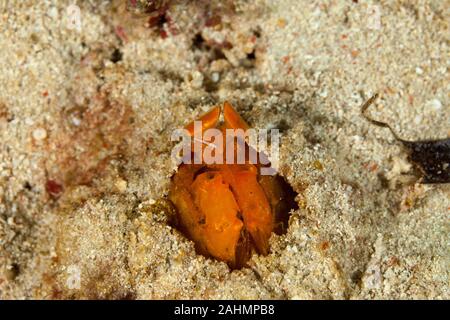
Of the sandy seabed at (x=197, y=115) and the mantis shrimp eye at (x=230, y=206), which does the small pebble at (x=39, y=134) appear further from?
the mantis shrimp eye at (x=230, y=206)

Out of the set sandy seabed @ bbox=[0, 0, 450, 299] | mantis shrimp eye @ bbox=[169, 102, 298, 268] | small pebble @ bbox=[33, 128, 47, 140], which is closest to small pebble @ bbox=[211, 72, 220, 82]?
sandy seabed @ bbox=[0, 0, 450, 299]

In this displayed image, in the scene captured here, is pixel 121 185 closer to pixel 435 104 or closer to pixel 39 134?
pixel 39 134

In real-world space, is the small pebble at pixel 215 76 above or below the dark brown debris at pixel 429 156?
above

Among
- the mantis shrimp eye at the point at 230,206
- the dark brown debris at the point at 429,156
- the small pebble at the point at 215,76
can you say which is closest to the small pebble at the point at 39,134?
the mantis shrimp eye at the point at 230,206

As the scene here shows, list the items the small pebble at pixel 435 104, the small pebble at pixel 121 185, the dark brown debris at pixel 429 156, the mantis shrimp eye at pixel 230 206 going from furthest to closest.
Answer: the small pebble at pixel 435 104 < the dark brown debris at pixel 429 156 < the small pebble at pixel 121 185 < the mantis shrimp eye at pixel 230 206

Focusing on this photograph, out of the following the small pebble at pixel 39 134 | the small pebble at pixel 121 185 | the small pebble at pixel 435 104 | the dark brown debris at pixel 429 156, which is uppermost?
the small pebble at pixel 435 104

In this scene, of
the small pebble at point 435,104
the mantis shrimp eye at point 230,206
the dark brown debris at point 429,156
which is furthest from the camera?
the small pebble at point 435,104

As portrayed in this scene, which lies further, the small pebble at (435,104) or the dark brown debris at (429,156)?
the small pebble at (435,104)
